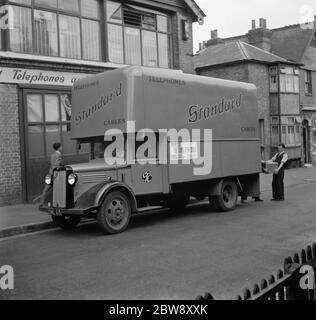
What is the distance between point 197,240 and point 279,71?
22.1 m

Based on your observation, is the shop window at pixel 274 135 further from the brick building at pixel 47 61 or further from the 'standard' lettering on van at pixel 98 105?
the 'standard' lettering on van at pixel 98 105

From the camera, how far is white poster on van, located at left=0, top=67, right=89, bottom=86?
13282mm

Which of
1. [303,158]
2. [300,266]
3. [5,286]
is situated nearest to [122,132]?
[5,286]

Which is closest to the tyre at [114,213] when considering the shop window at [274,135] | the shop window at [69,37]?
the shop window at [69,37]

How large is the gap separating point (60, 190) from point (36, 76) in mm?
5867

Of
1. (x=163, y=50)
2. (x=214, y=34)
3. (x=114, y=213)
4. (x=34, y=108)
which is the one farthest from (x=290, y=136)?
(x=114, y=213)

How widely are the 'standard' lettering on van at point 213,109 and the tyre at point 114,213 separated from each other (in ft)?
9.15

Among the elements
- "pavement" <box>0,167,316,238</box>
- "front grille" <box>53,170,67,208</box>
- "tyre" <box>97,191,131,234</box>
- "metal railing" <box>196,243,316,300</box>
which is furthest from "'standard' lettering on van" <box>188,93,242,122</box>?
"metal railing" <box>196,243,316,300</box>

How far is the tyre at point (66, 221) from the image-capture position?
10.1 m

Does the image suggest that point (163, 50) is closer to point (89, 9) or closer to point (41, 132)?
point (89, 9)

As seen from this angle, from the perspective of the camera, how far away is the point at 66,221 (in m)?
10.2

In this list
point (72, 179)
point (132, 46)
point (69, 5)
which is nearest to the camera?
Answer: point (72, 179)

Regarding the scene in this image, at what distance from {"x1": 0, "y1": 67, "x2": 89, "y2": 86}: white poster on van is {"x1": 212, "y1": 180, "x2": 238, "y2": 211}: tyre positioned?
615cm

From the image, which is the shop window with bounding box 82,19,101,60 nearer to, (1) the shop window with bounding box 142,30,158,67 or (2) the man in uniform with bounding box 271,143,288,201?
(1) the shop window with bounding box 142,30,158,67
